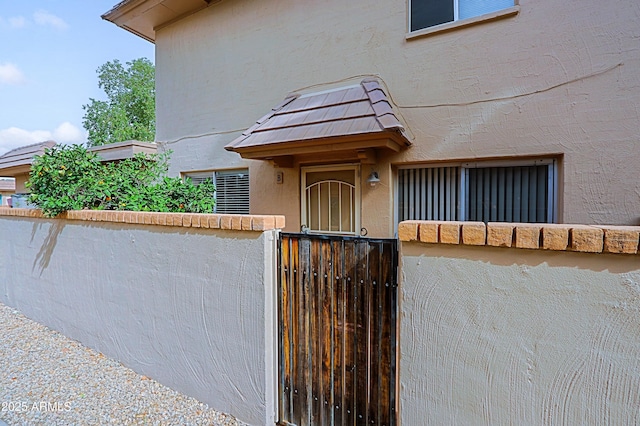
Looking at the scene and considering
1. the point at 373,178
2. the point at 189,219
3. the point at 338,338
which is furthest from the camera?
the point at 373,178

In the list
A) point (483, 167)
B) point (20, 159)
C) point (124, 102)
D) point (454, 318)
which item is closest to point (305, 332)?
point (454, 318)

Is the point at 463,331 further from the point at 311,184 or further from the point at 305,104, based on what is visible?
the point at 305,104

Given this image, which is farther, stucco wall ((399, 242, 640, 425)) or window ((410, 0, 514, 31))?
window ((410, 0, 514, 31))

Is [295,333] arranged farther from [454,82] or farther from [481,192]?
[454,82]

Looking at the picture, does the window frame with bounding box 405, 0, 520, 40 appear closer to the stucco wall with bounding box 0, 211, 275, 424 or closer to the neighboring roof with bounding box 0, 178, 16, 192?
the stucco wall with bounding box 0, 211, 275, 424

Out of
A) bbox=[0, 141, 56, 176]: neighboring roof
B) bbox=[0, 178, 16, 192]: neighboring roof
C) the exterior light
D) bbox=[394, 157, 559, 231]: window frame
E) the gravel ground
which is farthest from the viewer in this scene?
bbox=[0, 178, 16, 192]: neighboring roof

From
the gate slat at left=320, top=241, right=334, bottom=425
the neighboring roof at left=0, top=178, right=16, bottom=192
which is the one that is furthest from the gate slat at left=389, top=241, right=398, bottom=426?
the neighboring roof at left=0, top=178, right=16, bottom=192

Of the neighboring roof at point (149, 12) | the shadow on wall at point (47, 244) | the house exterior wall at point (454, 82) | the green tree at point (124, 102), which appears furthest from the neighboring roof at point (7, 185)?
the house exterior wall at point (454, 82)

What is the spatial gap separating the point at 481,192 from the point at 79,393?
634 cm

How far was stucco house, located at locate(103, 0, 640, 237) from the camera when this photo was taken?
4.34 metres

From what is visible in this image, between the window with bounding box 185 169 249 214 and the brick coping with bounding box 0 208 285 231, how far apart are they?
310cm

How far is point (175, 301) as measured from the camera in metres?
4.11

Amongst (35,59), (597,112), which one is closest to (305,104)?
(597,112)

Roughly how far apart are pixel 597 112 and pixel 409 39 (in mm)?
2984
